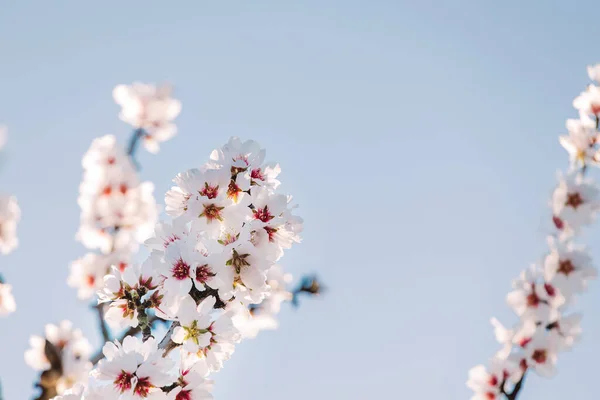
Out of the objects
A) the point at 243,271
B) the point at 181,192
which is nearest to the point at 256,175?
the point at 181,192

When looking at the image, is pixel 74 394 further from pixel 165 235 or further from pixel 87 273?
pixel 87 273

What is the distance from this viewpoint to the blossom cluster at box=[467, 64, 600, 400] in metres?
3.85

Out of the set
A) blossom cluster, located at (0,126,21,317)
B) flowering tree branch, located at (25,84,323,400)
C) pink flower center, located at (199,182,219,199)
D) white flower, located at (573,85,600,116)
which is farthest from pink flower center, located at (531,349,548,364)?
blossom cluster, located at (0,126,21,317)

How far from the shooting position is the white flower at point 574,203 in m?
3.88

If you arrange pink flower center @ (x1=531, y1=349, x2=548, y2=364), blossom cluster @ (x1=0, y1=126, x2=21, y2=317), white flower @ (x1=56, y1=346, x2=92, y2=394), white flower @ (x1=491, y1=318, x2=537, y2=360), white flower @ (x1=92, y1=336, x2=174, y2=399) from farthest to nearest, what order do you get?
blossom cluster @ (x1=0, y1=126, x2=21, y2=317) → white flower @ (x1=491, y1=318, x2=537, y2=360) → pink flower center @ (x1=531, y1=349, x2=548, y2=364) → white flower @ (x1=56, y1=346, x2=92, y2=394) → white flower @ (x1=92, y1=336, x2=174, y2=399)

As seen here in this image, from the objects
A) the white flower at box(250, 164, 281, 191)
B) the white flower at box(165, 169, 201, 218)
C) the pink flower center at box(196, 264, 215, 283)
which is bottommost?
the pink flower center at box(196, 264, 215, 283)

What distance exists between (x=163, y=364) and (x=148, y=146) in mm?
4029

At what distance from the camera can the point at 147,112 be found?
5.52 m

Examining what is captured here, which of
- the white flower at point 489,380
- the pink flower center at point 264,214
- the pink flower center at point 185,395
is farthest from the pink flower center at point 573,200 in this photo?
the pink flower center at point 185,395

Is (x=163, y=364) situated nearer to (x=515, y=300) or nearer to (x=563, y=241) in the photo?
(x=515, y=300)

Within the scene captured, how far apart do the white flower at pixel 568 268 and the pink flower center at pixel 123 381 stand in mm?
3324

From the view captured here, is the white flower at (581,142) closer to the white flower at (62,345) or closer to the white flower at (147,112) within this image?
the white flower at (147,112)

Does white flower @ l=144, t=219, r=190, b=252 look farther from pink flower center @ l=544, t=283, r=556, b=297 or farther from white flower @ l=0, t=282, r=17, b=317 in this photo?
pink flower center @ l=544, t=283, r=556, b=297

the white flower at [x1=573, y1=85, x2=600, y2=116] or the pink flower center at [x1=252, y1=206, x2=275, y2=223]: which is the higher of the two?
the white flower at [x1=573, y1=85, x2=600, y2=116]
